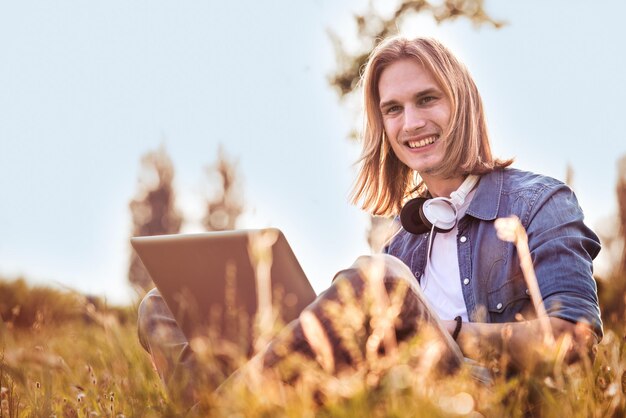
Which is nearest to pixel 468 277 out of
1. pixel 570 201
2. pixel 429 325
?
pixel 570 201

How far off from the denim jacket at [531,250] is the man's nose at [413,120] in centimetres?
37

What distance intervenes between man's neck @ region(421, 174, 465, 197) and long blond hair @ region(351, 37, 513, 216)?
0.14ft

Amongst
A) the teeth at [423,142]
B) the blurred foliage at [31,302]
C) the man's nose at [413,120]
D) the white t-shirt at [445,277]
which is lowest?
the blurred foliage at [31,302]

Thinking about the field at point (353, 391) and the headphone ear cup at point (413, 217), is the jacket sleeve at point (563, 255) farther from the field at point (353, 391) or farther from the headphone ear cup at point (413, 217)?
the headphone ear cup at point (413, 217)

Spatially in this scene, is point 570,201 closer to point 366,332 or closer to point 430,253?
point 430,253

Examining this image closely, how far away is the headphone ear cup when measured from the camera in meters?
3.08

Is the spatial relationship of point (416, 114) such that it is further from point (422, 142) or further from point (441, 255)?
point (441, 255)

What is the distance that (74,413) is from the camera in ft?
8.12

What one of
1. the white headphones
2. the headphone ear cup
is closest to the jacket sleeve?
the white headphones

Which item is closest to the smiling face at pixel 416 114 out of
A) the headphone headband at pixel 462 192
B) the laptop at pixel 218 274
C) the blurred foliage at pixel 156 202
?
the headphone headband at pixel 462 192

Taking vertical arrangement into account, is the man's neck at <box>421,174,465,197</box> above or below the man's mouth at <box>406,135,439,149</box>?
below

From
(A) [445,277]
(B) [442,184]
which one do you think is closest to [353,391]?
(A) [445,277]

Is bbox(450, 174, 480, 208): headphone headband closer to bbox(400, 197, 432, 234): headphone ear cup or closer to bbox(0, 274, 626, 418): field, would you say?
bbox(400, 197, 432, 234): headphone ear cup

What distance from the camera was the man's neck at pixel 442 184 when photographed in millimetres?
3256
